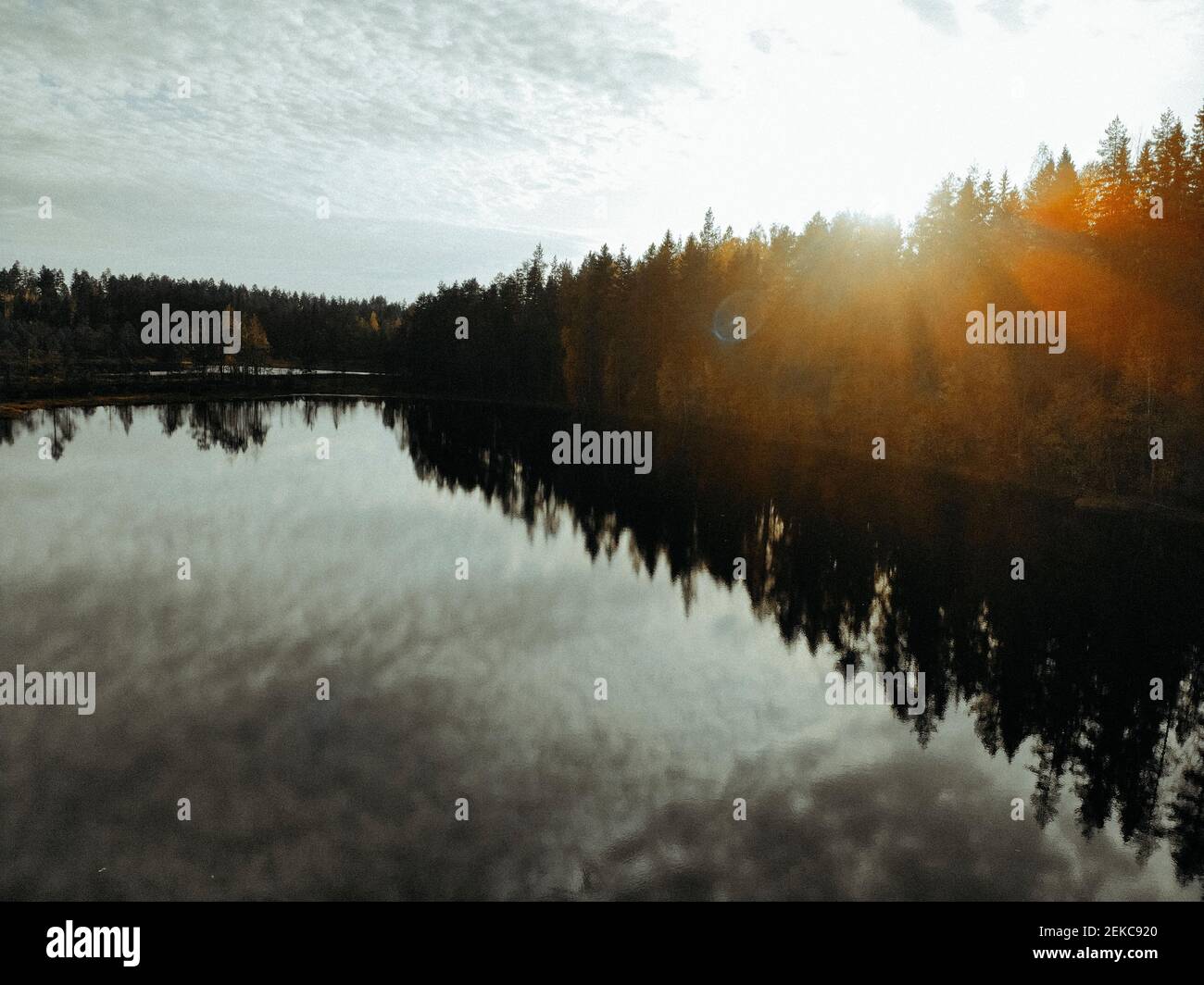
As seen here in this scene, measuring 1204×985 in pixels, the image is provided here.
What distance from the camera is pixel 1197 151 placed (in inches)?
1863

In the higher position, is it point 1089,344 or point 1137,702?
point 1089,344

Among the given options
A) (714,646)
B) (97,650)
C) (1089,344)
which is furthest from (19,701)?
(1089,344)

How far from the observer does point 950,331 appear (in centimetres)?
6212

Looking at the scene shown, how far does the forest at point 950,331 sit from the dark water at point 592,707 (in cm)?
1075

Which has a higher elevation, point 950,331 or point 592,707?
point 950,331

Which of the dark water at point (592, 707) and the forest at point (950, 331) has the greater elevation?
the forest at point (950, 331)

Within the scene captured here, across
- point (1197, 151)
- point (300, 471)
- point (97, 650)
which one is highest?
point (1197, 151)

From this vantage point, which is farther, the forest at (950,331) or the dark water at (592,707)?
the forest at (950,331)

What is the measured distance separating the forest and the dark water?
1075 cm

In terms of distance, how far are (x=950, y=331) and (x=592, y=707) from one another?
54.3 m

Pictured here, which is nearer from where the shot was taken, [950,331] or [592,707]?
[592,707]

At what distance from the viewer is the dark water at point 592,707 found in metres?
13.4
